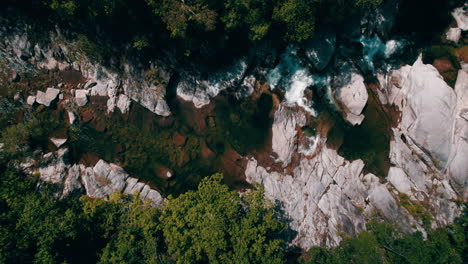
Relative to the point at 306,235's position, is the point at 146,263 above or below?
below

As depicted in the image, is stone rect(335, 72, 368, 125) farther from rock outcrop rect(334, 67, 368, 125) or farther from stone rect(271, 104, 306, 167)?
stone rect(271, 104, 306, 167)

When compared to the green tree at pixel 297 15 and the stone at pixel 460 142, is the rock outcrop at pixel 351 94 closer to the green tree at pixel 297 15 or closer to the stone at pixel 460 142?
the stone at pixel 460 142

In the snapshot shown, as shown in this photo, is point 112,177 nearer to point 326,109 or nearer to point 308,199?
point 308,199

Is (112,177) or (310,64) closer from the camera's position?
(112,177)

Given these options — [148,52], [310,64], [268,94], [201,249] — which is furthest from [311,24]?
[201,249]

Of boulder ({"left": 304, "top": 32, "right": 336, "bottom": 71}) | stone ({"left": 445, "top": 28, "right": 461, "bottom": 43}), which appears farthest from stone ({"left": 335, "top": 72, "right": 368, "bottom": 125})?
stone ({"left": 445, "top": 28, "right": 461, "bottom": 43})

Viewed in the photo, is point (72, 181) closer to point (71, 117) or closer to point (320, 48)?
point (71, 117)

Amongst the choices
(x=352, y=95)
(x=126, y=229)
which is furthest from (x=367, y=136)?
(x=126, y=229)
